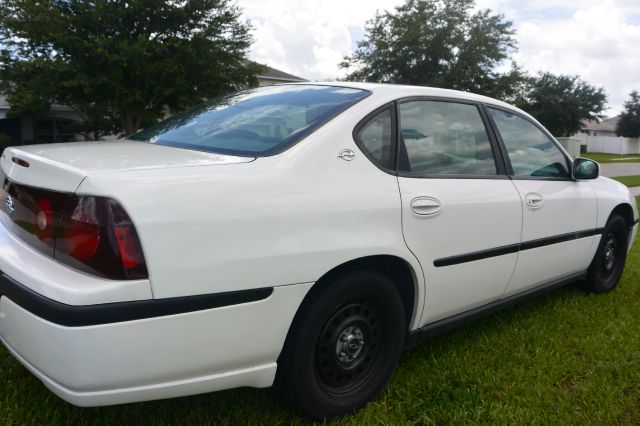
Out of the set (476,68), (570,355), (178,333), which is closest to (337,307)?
(178,333)

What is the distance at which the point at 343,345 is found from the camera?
7.54 ft

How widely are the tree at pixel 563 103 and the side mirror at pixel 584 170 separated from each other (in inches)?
1553

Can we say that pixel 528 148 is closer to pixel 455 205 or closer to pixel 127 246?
pixel 455 205

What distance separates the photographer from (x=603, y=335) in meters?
3.36

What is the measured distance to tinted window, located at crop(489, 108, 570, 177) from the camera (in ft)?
10.6

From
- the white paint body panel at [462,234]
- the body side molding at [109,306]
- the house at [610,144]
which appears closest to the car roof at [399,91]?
the white paint body panel at [462,234]

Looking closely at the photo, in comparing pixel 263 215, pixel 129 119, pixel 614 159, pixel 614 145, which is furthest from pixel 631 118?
pixel 263 215

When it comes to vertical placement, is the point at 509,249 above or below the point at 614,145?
above

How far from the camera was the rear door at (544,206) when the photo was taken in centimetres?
313

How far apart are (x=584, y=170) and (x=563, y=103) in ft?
136

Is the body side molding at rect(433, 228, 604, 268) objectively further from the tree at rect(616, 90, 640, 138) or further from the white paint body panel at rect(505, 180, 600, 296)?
the tree at rect(616, 90, 640, 138)

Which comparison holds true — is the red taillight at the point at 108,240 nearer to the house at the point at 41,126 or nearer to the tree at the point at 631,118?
the house at the point at 41,126

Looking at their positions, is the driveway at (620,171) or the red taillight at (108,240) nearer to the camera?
the red taillight at (108,240)

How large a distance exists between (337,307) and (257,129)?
91 cm
